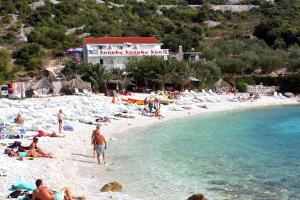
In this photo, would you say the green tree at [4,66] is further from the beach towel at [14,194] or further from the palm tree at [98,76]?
the beach towel at [14,194]

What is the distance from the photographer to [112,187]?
1259 centimetres

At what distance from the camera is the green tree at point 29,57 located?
5719cm

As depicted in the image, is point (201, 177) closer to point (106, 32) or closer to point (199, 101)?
point (199, 101)

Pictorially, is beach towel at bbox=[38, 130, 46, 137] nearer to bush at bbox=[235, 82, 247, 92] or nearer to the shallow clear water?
the shallow clear water

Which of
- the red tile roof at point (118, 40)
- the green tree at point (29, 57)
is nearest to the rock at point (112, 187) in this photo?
the red tile roof at point (118, 40)

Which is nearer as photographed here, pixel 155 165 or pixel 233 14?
pixel 155 165

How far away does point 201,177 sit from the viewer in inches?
577

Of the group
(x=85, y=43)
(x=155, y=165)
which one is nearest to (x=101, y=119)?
(x=155, y=165)

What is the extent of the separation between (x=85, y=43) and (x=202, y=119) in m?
23.9

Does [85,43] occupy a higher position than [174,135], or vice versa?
[85,43]

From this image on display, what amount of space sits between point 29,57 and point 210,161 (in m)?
44.8

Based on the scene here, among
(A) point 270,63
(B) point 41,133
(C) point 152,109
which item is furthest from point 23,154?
(A) point 270,63

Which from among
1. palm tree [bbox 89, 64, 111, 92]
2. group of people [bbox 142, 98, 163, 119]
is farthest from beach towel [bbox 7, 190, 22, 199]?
palm tree [bbox 89, 64, 111, 92]

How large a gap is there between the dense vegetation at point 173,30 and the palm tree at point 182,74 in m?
2.79
